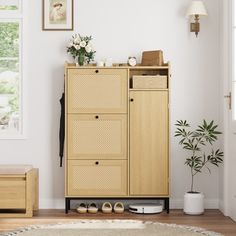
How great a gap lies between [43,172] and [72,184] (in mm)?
460

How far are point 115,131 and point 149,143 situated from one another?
0.33 m

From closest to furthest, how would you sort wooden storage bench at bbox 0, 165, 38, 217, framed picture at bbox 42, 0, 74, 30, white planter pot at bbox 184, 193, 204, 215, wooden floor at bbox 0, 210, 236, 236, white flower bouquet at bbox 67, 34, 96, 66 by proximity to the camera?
wooden floor at bbox 0, 210, 236, 236 < wooden storage bench at bbox 0, 165, 38, 217 < white planter pot at bbox 184, 193, 204, 215 < white flower bouquet at bbox 67, 34, 96, 66 < framed picture at bbox 42, 0, 74, 30

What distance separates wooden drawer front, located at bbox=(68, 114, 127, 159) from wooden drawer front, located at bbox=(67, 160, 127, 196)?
7 centimetres

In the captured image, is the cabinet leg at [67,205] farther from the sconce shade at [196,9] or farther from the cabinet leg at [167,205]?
the sconce shade at [196,9]

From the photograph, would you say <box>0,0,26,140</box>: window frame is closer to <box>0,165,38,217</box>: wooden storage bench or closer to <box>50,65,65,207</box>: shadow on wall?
<box>50,65,65,207</box>: shadow on wall

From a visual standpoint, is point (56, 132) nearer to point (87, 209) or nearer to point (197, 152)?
point (87, 209)

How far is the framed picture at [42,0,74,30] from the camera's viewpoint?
6.26 meters

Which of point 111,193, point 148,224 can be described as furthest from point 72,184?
point 148,224

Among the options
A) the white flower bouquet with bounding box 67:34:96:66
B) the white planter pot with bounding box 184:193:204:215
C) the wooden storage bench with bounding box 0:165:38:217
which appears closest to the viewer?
the wooden storage bench with bounding box 0:165:38:217

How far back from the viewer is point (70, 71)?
595 cm

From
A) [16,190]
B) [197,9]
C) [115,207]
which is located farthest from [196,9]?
[16,190]

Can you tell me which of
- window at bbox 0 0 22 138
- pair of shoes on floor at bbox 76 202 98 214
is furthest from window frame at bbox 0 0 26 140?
pair of shoes on floor at bbox 76 202 98 214

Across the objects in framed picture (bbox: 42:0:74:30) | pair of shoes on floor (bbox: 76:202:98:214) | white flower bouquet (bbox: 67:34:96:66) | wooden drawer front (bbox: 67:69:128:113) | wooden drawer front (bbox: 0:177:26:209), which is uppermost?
framed picture (bbox: 42:0:74:30)

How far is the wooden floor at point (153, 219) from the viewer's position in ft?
17.2
